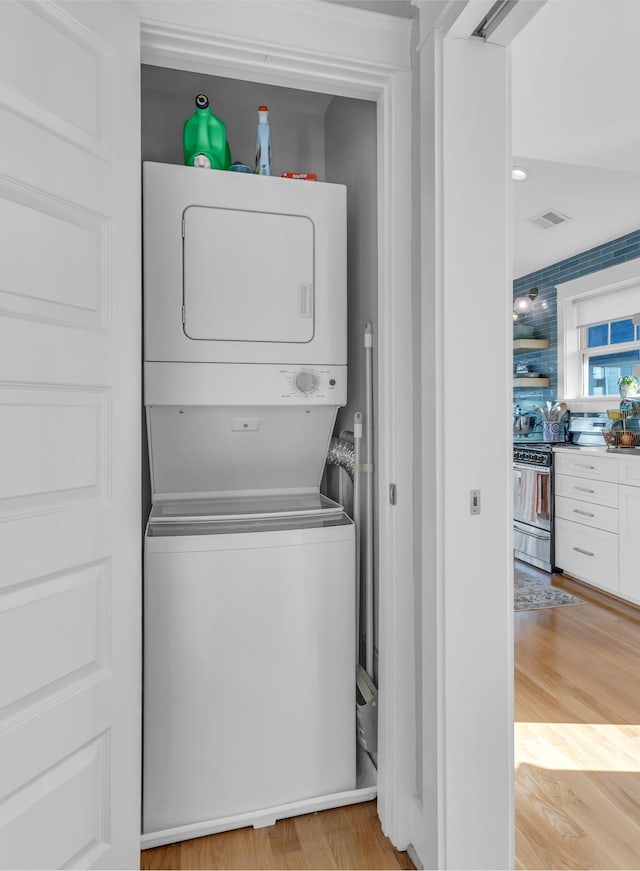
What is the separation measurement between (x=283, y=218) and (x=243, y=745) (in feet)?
5.20

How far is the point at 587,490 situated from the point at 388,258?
282cm

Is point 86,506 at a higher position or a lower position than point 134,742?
higher

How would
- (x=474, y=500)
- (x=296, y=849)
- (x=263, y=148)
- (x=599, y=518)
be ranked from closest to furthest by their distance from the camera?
(x=474, y=500) < (x=296, y=849) < (x=263, y=148) < (x=599, y=518)

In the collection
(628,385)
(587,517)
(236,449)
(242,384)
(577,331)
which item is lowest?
(587,517)

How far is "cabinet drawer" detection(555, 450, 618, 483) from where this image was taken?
138 inches

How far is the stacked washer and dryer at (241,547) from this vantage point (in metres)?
1.55

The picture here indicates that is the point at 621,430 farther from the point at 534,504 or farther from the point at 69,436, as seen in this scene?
the point at 69,436

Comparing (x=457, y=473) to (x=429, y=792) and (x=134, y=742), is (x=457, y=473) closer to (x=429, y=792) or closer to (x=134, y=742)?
(x=429, y=792)

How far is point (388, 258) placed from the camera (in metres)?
1.57

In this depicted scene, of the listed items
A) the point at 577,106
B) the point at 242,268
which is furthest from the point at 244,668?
the point at 577,106

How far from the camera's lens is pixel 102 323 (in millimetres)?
1286

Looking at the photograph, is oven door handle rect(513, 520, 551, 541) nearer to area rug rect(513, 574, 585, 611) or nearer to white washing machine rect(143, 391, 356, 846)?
area rug rect(513, 574, 585, 611)

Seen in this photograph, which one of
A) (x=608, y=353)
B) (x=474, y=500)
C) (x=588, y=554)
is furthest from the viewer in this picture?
(x=608, y=353)

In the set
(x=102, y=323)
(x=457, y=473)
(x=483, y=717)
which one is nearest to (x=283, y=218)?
(x=102, y=323)
